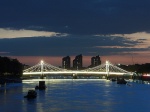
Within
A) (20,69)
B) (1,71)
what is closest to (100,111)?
(1,71)

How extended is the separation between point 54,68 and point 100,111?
108203 millimetres

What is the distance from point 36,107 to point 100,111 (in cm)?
639

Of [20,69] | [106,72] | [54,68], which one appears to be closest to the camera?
[20,69]

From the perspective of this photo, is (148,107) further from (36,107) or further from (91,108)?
(36,107)

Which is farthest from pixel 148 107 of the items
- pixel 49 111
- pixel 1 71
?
pixel 1 71

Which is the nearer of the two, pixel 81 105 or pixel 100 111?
pixel 100 111

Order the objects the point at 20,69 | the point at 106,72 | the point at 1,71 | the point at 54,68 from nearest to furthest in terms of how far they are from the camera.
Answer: the point at 1,71, the point at 20,69, the point at 106,72, the point at 54,68

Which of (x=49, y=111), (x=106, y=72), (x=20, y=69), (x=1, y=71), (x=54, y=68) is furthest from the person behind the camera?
(x=54, y=68)

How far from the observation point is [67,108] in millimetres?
44000

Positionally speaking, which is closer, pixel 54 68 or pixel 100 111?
pixel 100 111

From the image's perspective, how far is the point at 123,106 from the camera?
46562 mm

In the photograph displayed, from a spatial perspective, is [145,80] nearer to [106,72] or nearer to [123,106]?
[106,72]

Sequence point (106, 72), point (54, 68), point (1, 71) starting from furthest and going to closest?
point (54, 68) < point (106, 72) < point (1, 71)

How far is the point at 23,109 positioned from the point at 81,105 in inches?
252
